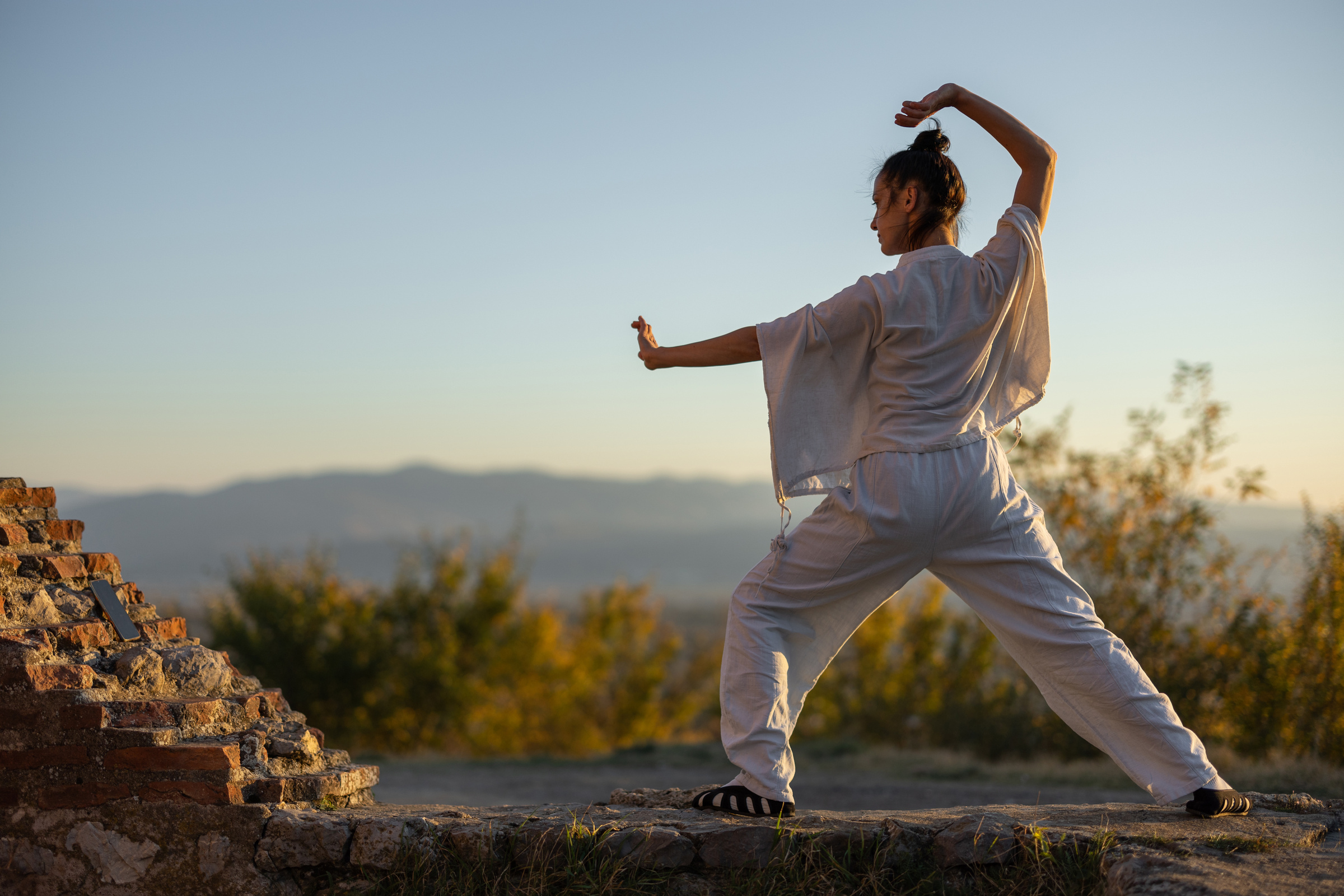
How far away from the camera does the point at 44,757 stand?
321 centimetres

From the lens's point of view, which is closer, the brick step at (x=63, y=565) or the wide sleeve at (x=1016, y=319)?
the wide sleeve at (x=1016, y=319)

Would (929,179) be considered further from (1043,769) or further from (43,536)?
(1043,769)

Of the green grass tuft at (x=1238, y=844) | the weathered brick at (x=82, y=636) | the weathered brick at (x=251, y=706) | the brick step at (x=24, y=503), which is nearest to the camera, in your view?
the green grass tuft at (x=1238, y=844)

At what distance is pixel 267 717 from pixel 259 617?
38.0ft

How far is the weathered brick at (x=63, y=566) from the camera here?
3652 millimetres

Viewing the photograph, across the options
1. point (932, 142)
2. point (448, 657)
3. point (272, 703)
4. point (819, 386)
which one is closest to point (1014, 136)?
point (932, 142)

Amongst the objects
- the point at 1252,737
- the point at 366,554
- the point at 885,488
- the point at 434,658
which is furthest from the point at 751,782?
the point at 366,554

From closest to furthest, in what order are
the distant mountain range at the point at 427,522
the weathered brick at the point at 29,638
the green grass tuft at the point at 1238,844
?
the green grass tuft at the point at 1238,844
the weathered brick at the point at 29,638
the distant mountain range at the point at 427,522

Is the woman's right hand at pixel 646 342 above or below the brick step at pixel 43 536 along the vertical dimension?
above

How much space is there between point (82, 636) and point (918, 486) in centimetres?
282

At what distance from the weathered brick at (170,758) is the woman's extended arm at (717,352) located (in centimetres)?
184

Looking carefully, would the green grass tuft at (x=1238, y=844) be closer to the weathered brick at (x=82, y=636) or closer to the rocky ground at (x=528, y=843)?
the rocky ground at (x=528, y=843)

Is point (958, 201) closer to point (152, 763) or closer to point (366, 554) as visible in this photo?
point (152, 763)

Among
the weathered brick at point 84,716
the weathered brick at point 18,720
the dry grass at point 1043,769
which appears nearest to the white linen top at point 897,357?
the weathered brick at point 84,716
